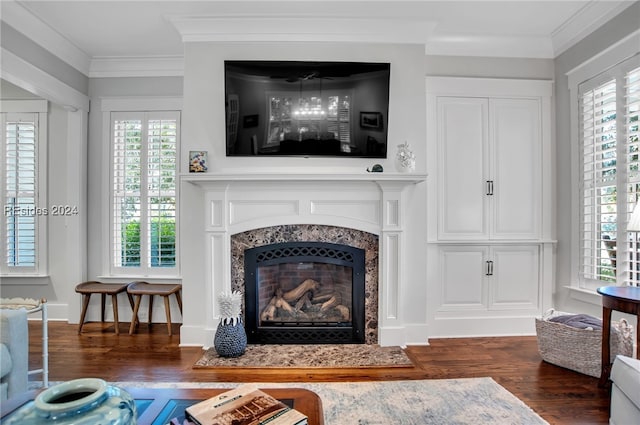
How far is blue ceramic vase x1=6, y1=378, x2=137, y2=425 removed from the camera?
88 centimetres

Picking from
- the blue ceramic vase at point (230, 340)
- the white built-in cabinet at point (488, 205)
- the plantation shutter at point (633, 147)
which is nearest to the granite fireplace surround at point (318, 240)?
the blue ceramic vase at point (230, 340)

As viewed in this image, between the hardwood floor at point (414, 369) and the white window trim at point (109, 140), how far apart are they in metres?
0.69

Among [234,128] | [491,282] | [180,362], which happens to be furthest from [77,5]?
[491,282]

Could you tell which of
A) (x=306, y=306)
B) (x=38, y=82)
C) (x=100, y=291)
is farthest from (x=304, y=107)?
(x=100, y=291)

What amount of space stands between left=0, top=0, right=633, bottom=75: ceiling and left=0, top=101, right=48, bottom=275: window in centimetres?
100

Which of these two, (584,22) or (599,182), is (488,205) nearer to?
(599,182)

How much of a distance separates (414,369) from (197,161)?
246 centimetres

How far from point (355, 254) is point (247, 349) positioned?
124cm

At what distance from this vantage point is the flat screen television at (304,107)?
3031 mm

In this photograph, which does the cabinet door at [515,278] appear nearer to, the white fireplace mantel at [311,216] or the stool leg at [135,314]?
the white fireplace mantel at [311,216]

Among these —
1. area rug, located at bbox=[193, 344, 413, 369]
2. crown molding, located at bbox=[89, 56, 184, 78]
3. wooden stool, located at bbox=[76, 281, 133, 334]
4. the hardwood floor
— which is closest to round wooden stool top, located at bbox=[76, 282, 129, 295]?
wooden stool, located at bbox=[76, 281, 133, 334]

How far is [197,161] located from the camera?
303 centimetres

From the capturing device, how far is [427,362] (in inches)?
109

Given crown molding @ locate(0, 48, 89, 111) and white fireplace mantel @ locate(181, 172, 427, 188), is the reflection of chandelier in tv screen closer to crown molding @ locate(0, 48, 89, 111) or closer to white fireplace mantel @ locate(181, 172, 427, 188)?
white fireplace mantel @ locate(181, 172, 427, 188)
